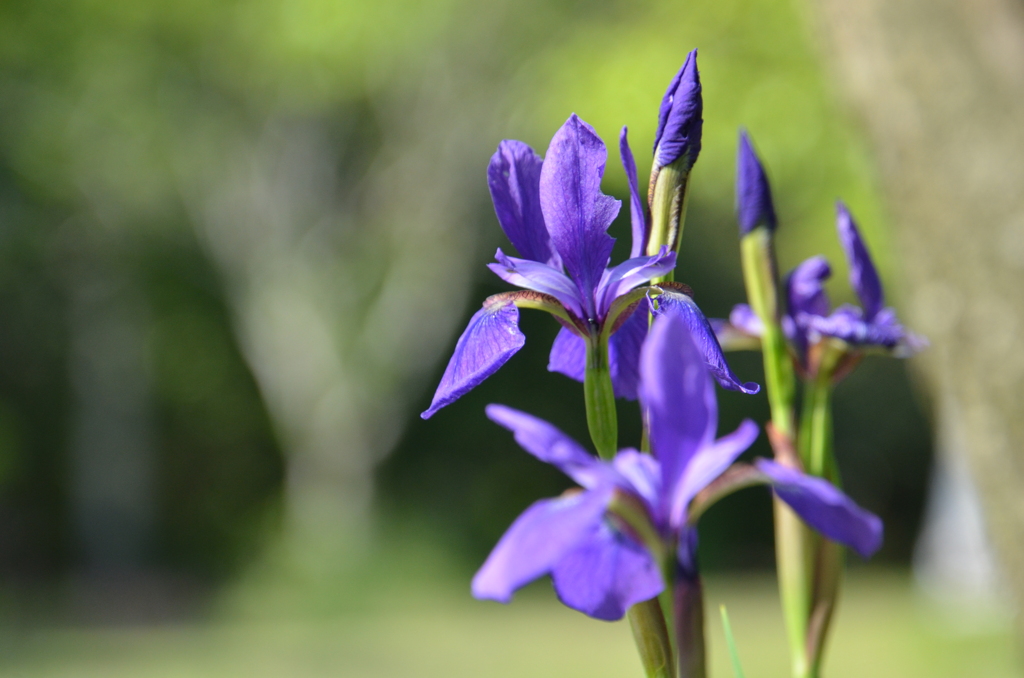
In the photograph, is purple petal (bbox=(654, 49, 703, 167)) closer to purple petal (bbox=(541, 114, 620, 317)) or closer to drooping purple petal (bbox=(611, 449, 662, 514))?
purple petal (bbox=(541, 114, 620, 317))

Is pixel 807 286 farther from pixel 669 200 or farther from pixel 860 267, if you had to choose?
pixel 669 200

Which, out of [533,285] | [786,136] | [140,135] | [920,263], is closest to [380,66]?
[140,135]

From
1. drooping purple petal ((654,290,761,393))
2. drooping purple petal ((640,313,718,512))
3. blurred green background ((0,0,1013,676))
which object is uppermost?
blurred green background ((0,0,1013,676))

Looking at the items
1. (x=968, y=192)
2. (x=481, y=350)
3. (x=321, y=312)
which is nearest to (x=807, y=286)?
(x=481, y=350)

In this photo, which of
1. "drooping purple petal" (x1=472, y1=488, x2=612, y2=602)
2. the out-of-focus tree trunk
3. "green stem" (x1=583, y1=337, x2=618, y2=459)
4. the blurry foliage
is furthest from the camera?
the blurry foliage

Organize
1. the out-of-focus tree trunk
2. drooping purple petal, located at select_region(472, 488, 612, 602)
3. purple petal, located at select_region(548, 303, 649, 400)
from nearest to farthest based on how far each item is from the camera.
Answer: drooping purple petal, located at select_region(472, 488, 612, 602)
purple petal, located at select_region(548, 303, 649, 400)
the out-of-focus tree trunk

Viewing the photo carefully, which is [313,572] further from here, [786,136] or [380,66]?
[786,136]

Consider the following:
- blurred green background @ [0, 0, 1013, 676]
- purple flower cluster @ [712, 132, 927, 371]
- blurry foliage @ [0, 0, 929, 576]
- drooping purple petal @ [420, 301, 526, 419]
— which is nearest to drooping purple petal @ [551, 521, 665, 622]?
drooping purple petal @ [420, 301, 526, 419]

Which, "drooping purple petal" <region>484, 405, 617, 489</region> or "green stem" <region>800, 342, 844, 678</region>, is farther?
"green stem" <region>800, 342, 844, 678</region>
